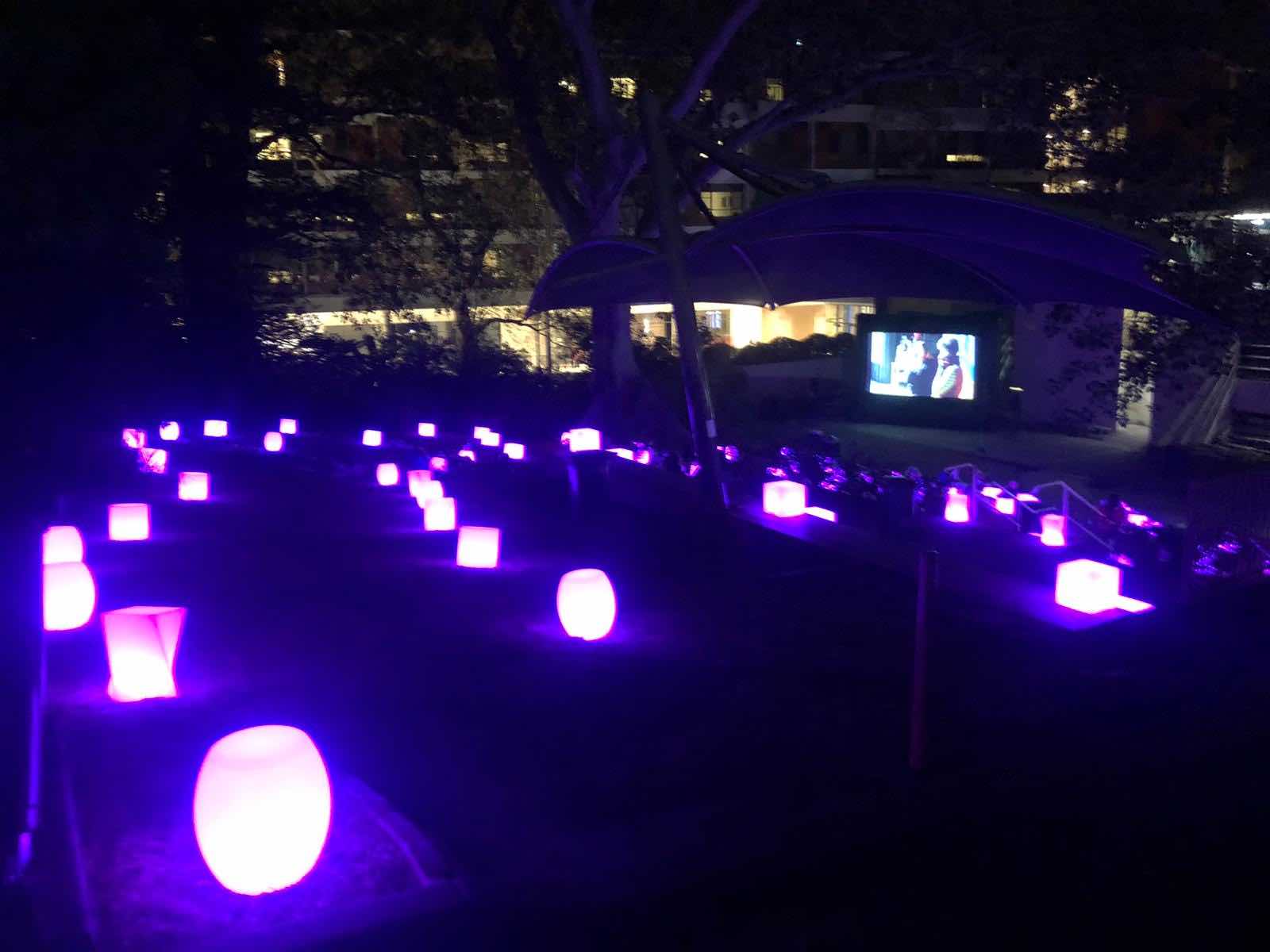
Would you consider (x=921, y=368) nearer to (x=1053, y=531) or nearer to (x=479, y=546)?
(x=1053, y=531)

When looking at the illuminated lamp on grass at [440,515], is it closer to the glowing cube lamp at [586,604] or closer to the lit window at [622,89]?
the glowing cube lamp at [586,604]

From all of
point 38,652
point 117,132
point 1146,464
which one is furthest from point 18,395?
point 1146,464

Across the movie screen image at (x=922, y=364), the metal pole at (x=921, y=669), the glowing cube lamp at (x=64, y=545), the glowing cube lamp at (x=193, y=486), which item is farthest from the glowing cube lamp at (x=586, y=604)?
the movie screen image at (x=922, y=364)

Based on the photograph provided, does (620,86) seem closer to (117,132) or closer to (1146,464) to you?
(1146,464)

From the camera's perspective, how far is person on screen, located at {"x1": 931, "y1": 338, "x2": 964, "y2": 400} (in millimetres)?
22500

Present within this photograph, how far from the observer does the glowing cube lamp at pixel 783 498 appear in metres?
8.81

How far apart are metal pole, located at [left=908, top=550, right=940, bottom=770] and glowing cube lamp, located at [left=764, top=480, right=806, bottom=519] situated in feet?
12.0

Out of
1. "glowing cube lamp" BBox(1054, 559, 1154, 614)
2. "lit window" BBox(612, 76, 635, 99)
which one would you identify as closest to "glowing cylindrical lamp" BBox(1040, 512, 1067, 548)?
"glowing cube lamp" BBox(1054, 559, 1154, 614)

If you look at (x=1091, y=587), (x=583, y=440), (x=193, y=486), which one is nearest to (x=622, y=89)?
(x=583, y=440)

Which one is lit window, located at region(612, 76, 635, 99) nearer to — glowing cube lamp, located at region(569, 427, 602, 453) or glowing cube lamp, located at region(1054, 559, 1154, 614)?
glowing cube lamp, located at region(569, 427, 602, 453)

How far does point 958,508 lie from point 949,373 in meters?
12.8

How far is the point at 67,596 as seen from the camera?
7570mm

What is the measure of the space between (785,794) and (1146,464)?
50.3 feet

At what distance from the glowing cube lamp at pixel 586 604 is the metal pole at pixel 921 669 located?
2.64 meters
